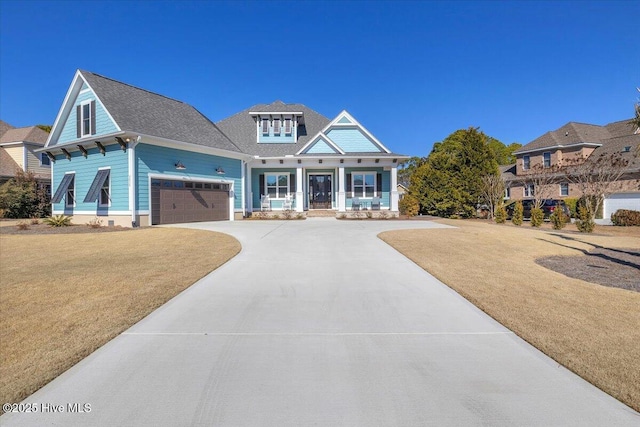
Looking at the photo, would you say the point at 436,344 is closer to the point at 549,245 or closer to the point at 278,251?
the point at 278,251

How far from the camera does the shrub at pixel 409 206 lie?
24.6m

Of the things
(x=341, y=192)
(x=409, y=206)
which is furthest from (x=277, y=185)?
(x=409, y=206)

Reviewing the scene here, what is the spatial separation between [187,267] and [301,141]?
19.6 meters

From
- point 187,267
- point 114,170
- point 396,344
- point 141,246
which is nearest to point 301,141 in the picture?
point 114,170

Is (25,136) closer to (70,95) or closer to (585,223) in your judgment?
(70,95)

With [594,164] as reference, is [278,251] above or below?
below

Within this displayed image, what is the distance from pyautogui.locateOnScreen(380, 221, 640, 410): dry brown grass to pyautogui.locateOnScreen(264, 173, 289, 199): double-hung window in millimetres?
15737

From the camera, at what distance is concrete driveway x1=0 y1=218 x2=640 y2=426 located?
2.55 metres

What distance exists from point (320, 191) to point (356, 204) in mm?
3092

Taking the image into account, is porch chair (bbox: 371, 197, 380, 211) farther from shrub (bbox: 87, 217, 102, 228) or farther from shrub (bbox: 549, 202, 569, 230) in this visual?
shrub (bbox: 87, 217, 102, 228)

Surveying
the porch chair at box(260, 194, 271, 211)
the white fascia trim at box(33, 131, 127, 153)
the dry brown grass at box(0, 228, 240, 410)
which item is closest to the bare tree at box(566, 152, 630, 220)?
the porch chair at box(260, 194, 271, 211)

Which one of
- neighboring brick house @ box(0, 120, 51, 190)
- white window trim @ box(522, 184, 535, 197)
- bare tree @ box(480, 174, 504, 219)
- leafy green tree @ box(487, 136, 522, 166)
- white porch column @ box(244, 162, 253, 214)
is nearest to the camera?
white porch column @ box(244, 162, 253, 214)

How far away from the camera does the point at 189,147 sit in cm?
1903

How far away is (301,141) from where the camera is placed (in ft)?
85.0
